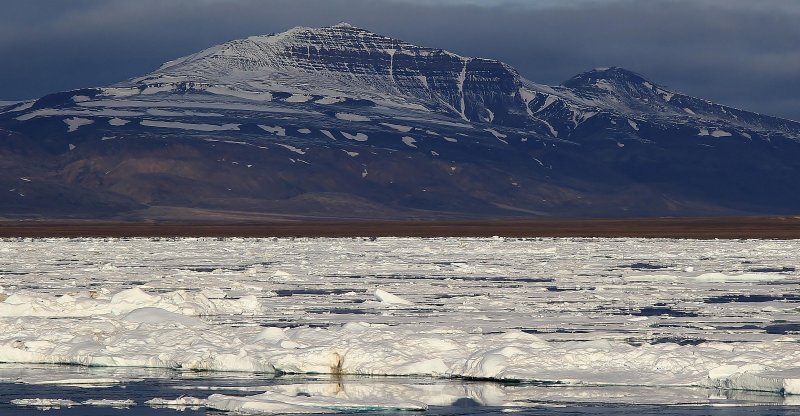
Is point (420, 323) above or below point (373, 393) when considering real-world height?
above

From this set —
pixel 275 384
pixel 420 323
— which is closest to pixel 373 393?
pixel 275 384

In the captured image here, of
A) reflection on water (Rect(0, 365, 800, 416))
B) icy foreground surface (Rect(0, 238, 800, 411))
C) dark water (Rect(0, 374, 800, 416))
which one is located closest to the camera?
dark water (Rect(0, 374, 800, 416))

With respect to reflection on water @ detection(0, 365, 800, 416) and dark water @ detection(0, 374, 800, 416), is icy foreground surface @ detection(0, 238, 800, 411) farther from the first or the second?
dark water @ detection(0, 374, 800, 416)

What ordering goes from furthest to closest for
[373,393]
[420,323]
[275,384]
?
[420,323], [275,384], [373,393]

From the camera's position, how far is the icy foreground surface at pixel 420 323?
62.7ft

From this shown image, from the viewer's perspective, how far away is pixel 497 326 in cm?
2491

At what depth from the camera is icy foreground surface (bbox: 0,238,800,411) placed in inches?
752

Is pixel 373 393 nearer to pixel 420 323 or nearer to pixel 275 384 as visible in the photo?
pixel 275 384

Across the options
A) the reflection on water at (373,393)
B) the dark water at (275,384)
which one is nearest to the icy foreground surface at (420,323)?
the reflection on water at (373,393)

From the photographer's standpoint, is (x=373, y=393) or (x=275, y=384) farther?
(x=275, y=384)

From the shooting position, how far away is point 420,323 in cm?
2538

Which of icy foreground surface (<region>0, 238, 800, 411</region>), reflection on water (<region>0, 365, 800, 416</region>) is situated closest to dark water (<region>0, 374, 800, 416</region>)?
reflection on water (<region>0, 365, 800, 416</region>)

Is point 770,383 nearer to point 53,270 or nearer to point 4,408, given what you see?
point 4,408

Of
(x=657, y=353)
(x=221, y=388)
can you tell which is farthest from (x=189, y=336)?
Answer: (x=657, y=353)
